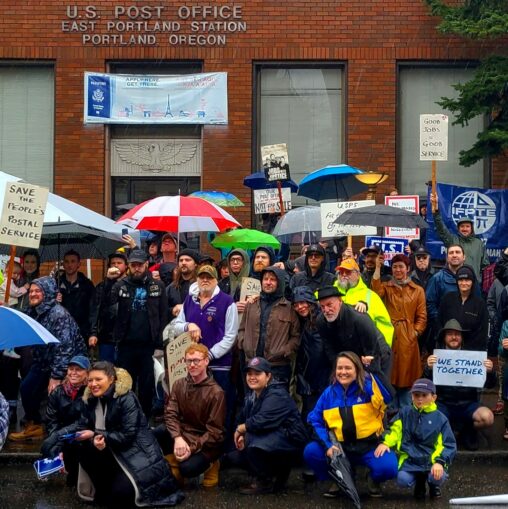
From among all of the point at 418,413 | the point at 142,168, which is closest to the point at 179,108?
the point at 142,168

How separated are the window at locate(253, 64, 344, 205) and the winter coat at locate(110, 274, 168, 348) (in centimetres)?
675

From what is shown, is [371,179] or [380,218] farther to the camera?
[371,179]

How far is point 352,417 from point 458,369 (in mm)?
1844

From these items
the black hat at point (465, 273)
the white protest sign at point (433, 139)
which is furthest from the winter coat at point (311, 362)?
the white protest sign at point (433, 139)

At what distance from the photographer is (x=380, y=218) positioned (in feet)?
41.5

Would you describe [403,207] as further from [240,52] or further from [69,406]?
[69,406]

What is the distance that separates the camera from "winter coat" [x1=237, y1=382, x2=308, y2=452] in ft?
32.9

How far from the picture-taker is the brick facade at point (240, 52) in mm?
17969

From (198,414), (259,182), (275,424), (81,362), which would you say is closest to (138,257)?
(81,362)

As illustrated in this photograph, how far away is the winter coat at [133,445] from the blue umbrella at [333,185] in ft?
20.1

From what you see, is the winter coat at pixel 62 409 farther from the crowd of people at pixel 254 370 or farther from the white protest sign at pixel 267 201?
the white protest sign at pixel 267 201

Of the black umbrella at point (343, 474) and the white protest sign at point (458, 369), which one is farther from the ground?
the white protest sign at point (458, 369)

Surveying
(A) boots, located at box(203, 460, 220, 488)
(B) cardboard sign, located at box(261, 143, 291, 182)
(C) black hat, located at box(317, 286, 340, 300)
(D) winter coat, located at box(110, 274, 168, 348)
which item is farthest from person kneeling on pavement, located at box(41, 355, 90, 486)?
(B) cardboard sign, located at box(261, 143, 291, 182)

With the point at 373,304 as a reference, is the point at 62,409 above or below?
below
